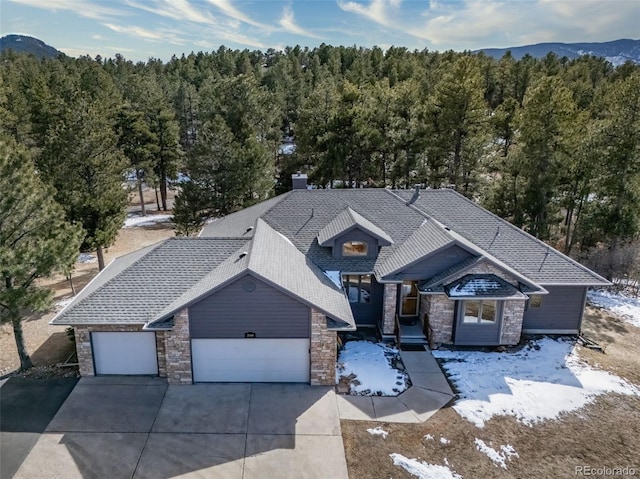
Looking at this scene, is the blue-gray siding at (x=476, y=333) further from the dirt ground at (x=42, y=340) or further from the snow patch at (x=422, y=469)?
the dirt ground at (x=42, y=340)

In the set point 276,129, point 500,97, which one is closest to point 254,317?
point 276,129

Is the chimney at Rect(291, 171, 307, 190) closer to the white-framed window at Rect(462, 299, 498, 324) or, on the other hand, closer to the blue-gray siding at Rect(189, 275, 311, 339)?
the blue-gray siding at Rect(189, 275, 311, 339)

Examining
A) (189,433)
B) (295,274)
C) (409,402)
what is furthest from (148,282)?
(409,402)

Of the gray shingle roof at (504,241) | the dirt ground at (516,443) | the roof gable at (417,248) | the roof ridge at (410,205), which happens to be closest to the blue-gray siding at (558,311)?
the gray shingle roof at (504,241)

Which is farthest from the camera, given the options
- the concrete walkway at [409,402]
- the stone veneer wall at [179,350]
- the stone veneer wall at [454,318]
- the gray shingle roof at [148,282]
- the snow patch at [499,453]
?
the stone veneer wall at [454,318]

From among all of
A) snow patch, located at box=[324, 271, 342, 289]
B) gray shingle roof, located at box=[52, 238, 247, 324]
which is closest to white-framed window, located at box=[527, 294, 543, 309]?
snow patch, located at box=[324, 271, 342, 289]

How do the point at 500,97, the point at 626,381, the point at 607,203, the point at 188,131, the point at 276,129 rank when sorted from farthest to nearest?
the point at 500,97 → the point at 188,131 → the point at 276,129 → the point at 607,203 → the point at 626,381

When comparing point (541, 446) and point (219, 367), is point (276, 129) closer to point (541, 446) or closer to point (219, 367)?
point (219, 367)
